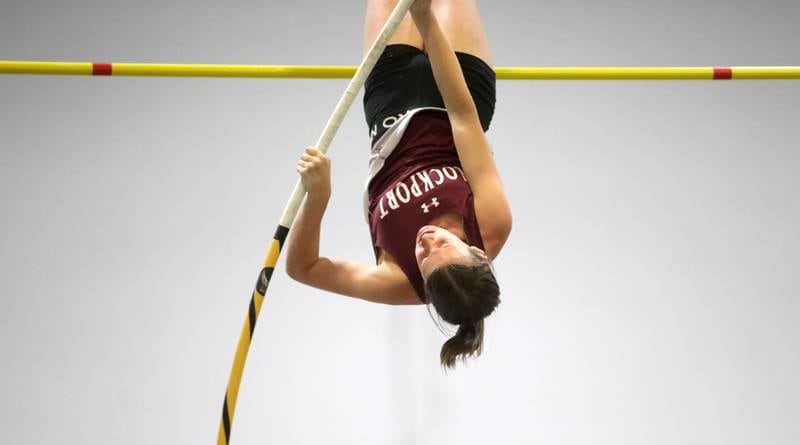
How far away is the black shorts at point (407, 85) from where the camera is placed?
2.19 meters

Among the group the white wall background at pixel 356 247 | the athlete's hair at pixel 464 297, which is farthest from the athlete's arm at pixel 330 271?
the white wall background at pixel 356 247

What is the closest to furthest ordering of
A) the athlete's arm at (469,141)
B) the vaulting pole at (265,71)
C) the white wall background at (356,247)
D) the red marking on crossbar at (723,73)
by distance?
the athlete's arm at (469,141), the vaulting pole at (265,71), the red marking on crossbar at (723,73), the white wall background at (356,247)

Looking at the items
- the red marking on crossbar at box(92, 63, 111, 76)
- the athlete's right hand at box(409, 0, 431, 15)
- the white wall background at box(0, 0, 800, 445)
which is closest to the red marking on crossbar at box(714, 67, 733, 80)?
the athlete's right hand at box(409, 0, 431, 15)

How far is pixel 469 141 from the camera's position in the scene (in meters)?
2.03

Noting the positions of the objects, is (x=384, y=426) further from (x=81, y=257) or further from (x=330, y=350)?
(x=81, y=257)

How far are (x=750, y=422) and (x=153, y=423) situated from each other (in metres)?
2.32

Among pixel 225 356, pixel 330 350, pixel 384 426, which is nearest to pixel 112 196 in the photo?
pixel 225 356

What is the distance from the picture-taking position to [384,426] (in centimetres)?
365

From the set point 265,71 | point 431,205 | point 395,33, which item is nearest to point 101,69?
point 265,71

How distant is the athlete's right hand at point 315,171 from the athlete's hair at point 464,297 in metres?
0.29

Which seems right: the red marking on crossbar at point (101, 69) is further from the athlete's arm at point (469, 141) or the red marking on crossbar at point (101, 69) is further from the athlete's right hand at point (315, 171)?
the athlete's arm at point (469, 141)

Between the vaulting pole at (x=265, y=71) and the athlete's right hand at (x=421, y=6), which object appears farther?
the vaulting pole at (x=265, y=71)

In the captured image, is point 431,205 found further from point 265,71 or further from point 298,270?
point 265,71

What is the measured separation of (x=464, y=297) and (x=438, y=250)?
105mm
